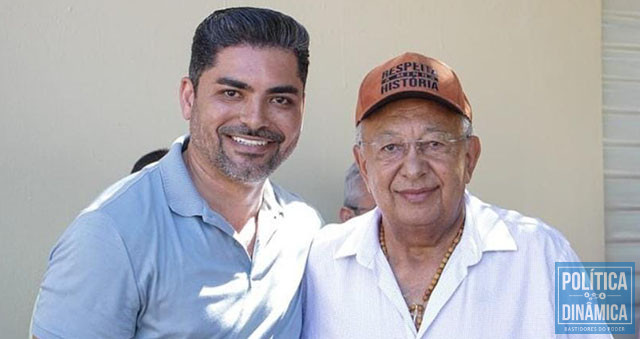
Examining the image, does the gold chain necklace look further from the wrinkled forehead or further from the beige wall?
the beige wall

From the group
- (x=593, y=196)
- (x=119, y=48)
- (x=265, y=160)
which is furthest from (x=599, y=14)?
(x=265, y=160)

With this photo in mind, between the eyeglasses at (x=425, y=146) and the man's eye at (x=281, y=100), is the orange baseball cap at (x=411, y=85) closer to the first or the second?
the eyeglasses at (x=425, y=146)

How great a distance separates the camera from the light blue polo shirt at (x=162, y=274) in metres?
2.06

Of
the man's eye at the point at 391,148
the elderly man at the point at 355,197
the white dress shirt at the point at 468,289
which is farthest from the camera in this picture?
the elderly man at the point at 355,197

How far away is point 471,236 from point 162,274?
2.84 feet

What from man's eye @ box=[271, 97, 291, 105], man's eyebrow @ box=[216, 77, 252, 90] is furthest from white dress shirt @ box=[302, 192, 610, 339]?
man's eyebrow @ box=[216, 77, 252, 90]

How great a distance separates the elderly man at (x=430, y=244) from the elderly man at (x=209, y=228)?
0.23 meters

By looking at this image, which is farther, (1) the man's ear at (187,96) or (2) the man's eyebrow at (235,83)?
(1) the man's ear at (187,96)

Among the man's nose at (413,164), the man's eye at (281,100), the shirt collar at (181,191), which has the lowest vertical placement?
the shirt collar at (181,191)

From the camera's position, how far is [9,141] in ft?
11.4

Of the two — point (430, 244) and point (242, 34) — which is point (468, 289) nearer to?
point (430, 244)

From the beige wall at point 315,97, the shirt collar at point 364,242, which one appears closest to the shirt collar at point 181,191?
the shirt collar at point 364,242

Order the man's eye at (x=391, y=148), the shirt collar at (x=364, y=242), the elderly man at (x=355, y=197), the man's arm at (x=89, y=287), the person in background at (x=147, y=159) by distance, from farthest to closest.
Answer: the elderly man at (x=355, y=197) < the person in background at (x=147, y=159) < the shirt collar at (x=364, y=242) < the man's eye at (x=391, y=148) < the man's arm at (x=89, y=287)

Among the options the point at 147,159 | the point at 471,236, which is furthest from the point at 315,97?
the point at 471,236
